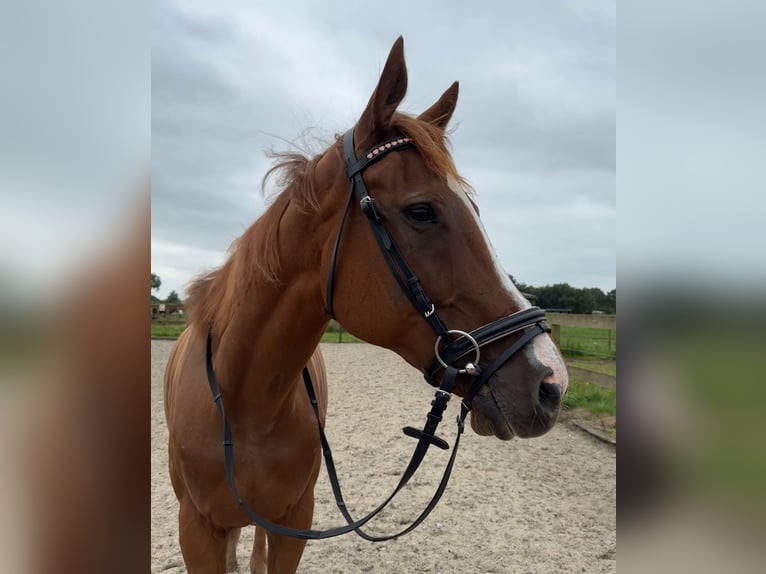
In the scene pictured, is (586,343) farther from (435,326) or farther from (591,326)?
(435,326)

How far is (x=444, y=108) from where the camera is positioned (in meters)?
2.22

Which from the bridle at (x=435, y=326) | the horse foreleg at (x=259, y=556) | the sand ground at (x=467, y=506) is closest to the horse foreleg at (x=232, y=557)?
the sand ground at (x=467, y=506)

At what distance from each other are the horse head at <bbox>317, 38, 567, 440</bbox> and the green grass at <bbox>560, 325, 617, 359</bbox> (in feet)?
26.9

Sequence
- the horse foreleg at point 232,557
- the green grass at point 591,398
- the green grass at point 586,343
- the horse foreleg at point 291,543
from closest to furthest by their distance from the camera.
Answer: the horse foreleg at point 291,543, the horse foreleg at point 232,557, the green grass at point 591,398, the green grass at point 586,343

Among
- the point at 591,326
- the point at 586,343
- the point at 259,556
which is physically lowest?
the point at 259,556

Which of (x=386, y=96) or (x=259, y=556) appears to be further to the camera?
(x=259, y=556)

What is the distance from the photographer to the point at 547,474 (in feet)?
19.3

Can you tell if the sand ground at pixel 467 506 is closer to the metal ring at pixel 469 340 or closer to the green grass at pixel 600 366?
the green grass at pixel 600 366

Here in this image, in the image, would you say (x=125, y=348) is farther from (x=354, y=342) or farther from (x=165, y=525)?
(x=354, y=342)

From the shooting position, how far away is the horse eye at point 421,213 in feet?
5.71

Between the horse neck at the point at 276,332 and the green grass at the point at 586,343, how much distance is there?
816cm

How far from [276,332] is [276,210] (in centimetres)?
53

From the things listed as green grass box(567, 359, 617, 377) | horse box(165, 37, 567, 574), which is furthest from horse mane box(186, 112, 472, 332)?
green grass box(567, 359, 617, 377)

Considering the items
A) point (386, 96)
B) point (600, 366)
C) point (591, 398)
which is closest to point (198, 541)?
point (386, 96)
